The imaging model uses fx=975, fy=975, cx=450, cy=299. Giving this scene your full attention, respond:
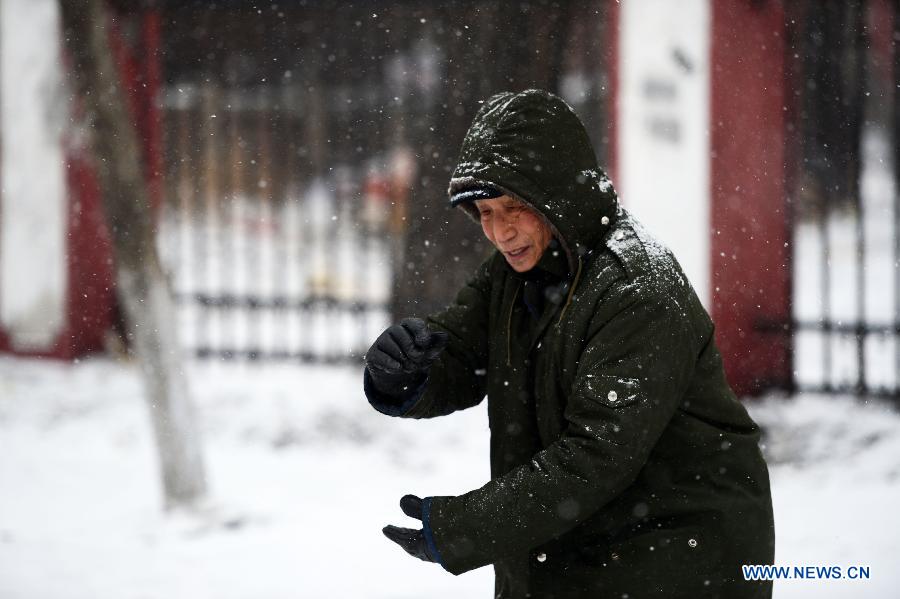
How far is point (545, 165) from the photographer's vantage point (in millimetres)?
2033

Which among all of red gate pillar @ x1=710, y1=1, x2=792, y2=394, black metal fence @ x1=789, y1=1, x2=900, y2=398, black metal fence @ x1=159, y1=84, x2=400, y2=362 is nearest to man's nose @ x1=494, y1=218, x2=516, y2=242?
red gate pillar @ x1=710, y1=1, x2=792, y2=394

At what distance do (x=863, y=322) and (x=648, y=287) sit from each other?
5.30m

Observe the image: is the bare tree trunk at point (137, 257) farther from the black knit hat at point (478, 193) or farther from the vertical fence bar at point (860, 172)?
the vertical fence bar at point (860, 172)

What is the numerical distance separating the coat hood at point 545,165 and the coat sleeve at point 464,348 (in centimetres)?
41

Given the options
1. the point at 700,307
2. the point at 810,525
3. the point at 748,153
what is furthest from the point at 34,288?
the point at 700,307

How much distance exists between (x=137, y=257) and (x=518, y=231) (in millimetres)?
3537

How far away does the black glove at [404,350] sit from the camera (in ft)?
7.07

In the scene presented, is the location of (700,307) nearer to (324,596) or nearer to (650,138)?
(324,596)

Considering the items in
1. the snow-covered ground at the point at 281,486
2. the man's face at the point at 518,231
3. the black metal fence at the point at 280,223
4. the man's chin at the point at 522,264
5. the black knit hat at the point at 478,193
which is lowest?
the snow-covered ground at the point at 281,486

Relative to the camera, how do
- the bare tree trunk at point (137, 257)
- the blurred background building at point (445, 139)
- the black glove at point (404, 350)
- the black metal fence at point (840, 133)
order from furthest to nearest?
1. the black metal fence at point (840, 133)
2. the blurred background building at point (445, 139)
3. the bare tree trunk at point (137, 257)
4. the black glove at point (404, 350)

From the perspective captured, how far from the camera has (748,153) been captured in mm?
6555

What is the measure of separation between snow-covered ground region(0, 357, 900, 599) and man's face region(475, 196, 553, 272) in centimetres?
251

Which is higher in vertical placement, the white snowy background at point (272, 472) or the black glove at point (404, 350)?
the black glove at point (404, 350)

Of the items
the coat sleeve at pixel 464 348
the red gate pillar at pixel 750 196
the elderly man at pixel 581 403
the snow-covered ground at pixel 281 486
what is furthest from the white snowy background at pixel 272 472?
the elderly man at pixel 581 403
